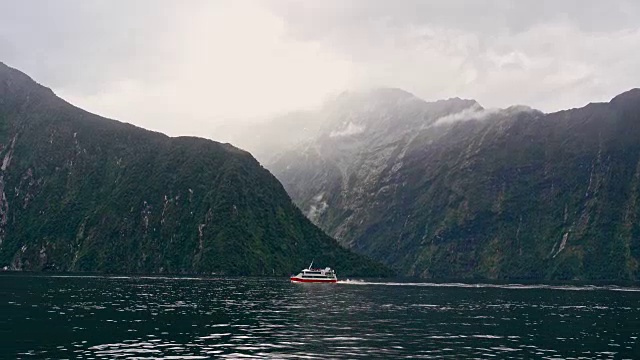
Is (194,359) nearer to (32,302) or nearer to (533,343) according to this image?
(533,343)

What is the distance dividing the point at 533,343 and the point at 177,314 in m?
61.7

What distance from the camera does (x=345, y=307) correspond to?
486 feet

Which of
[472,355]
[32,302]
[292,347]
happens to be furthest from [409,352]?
[32,302]

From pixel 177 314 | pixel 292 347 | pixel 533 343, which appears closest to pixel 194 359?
pixel 292 347

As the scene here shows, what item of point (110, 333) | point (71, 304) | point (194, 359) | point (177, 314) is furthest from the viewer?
point (71, 304)

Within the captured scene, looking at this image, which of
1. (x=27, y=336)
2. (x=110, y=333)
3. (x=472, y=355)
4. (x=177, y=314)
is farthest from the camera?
(x=177, y=314)

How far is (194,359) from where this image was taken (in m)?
69.4

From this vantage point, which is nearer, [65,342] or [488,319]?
[65,342]

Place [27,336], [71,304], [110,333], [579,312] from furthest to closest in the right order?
[579,312], [71,304], [110,333], [27,336]

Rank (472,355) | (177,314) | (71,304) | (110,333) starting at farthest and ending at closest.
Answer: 1. (71,304)
2. (177,314)
3. (110,333)
4. (472,355)

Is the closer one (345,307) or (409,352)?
(409,352)

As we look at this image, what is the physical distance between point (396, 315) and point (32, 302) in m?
73.2

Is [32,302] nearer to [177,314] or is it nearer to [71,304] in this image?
[71,304]

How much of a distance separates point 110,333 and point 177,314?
101 ft
